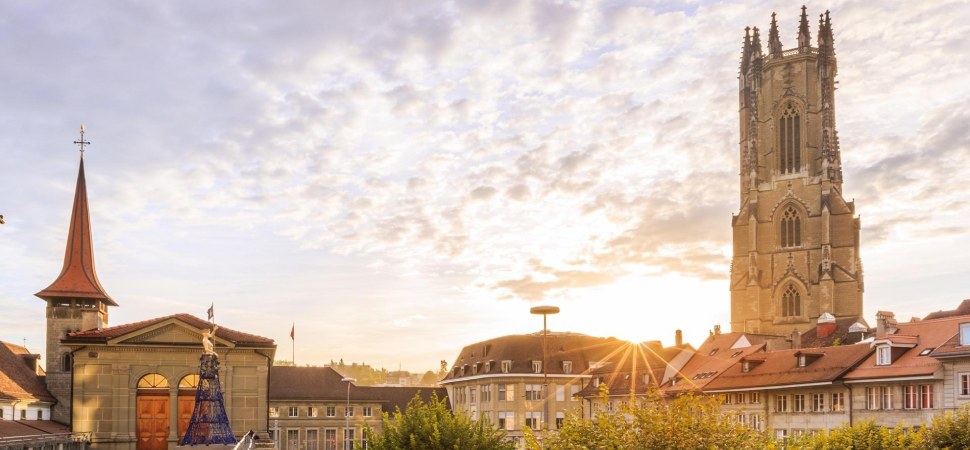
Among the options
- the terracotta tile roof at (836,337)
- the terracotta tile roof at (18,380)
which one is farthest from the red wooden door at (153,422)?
the terracotta tile roof at (836,337)

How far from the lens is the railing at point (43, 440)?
46.5 meters

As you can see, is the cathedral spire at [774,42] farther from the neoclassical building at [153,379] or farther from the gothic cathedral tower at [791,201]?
the neoclassical building at [153,379]

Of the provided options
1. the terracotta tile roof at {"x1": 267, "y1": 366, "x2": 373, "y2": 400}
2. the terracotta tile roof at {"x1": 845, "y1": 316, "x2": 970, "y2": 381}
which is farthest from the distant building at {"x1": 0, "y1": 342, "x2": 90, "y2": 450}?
the terracotta tile roof at {"x1": 845, "y1": 316, "x2": 970, "y2": 381}

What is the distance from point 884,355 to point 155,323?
43.1m

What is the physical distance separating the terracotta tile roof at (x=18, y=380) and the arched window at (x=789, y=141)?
90597 mm

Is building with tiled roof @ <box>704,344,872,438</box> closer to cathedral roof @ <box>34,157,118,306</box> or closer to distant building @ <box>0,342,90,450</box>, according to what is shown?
distant building @ <box>0,342,90,450</box>

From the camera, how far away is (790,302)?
12569 centimetres

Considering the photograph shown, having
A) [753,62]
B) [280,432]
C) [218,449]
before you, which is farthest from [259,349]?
[753,62]

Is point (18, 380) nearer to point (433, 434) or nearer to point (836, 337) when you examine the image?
point (433, 434)

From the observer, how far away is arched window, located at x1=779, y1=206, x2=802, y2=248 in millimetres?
127625

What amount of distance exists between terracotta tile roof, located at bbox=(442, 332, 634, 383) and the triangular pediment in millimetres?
53221

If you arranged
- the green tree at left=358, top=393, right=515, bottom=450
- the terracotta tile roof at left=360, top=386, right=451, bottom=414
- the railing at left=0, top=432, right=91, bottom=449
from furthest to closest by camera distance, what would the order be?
the terracotta tile roof at left=360, top=386, right=451, bottom=414 → the railing at left=0, top=432, right=91, bottom=449 → the green tree at left=358, top=393, right=515, bottom=450

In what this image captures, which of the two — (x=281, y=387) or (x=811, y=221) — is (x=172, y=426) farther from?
(x=811, y=221)

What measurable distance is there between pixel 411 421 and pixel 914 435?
19737 mm
